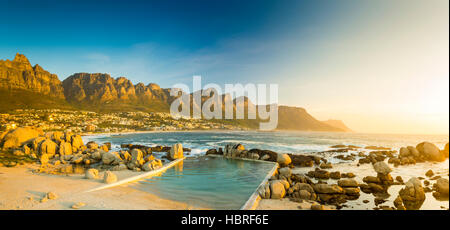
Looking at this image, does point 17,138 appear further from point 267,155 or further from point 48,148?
point 267,155

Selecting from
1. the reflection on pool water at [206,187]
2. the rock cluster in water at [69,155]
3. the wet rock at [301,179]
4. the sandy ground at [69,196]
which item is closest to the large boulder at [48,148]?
the rock cluster in water at [69,155]

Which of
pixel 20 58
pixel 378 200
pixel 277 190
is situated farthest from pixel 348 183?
pixel 20 58

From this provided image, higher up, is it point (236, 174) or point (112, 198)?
point (112, 198)

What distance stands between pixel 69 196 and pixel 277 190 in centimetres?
1331

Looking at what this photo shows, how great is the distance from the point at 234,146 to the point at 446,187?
2584 cm

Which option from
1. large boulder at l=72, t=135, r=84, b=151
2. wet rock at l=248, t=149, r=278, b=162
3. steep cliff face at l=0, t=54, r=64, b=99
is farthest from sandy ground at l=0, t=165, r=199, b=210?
steep cliff face at l=0, t=54, r=64, b=99

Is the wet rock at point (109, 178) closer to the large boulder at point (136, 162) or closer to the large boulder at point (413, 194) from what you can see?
the large boulder at point (136, 162)

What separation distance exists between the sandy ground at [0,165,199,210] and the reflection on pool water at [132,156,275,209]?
1370mm

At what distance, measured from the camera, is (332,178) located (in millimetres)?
19844

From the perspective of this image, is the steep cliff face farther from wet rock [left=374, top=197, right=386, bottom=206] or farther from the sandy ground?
wet rock [left=374, top=197, right=386, bottom=206]
